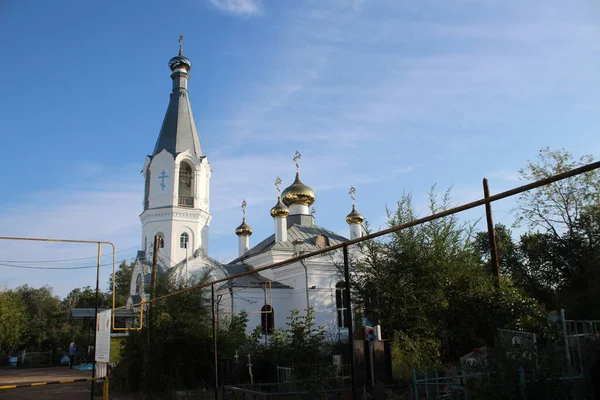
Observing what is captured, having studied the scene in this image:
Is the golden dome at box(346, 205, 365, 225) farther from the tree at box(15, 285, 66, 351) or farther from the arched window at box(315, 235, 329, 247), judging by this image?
the tree at box(15, 285, 66, 351)

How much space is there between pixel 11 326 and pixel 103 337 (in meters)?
27.8

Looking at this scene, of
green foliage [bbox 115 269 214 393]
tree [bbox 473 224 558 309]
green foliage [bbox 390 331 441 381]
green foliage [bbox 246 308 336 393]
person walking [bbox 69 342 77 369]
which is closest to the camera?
green foliage [bbox 390 331 441 381]

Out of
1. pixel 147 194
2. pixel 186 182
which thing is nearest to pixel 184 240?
pixel 186 182

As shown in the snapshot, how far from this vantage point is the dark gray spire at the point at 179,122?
3064 cm

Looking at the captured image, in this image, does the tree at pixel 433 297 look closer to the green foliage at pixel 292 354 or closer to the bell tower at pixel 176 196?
the green foliage at pixel 292 354

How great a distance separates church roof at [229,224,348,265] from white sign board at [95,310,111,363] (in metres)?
17.6

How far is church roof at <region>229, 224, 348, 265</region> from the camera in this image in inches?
1172

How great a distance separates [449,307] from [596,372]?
32.5 feet

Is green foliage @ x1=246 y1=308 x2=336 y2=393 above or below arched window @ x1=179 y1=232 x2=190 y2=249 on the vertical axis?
below

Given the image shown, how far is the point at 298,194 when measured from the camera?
33875 millimetres

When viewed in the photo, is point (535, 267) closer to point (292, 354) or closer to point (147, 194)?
point (292, 354)

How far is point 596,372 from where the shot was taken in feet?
19.4

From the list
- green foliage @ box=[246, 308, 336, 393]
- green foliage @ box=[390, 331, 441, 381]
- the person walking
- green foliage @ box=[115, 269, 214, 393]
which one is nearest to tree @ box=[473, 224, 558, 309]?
green foliage @ box=[390, 331, 441, 381]

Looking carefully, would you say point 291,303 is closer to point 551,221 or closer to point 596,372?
point 551,221
